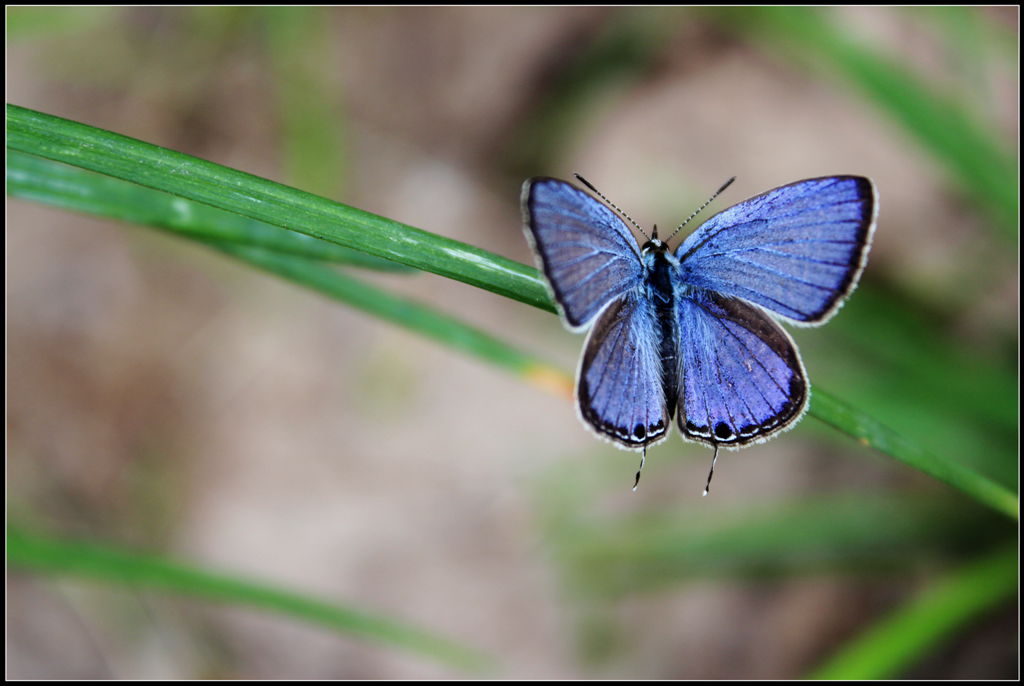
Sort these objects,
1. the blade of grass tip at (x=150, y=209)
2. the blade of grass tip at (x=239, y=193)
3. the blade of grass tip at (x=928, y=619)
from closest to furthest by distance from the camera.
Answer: the blade of grass tip at (x=239, y=193)
the blade of grass tip at (x=150, y=209)
the blade of grass tip at (x=928, y=619)

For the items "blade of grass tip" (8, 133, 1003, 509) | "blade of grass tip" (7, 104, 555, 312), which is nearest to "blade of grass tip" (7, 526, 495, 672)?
"blade of grass tip" (8, 133, 1003, 509)

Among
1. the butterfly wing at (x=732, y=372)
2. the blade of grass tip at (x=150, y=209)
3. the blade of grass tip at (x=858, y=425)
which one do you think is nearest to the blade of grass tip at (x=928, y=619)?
the blade of grass tip at (x=858, y=425)

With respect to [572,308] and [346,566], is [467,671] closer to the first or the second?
[346,566]

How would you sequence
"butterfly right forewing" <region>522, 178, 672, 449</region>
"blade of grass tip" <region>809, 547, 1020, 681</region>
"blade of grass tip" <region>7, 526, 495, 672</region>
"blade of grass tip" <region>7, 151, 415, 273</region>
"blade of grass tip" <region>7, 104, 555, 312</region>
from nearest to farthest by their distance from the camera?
1. "blade of grass tip" <region>7, 104, 555, 312</region>
2. "butterfly right forewing" <region>522, 178, 672, 449</region>
3. "blade of grass tip" <region>7, 151, 415, 273</region>
4. "blade of grass tip" <region>7, 526, 495, 672</region>
5. "blade of grass tip" <region>809, 547, 1020, 681</region>

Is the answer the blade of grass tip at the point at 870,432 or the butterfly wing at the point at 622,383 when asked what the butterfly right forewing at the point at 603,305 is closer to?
the butterfly wing at the point at 622,383

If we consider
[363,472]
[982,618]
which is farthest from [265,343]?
[982,618]

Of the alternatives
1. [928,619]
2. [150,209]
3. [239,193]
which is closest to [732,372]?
[239,193]

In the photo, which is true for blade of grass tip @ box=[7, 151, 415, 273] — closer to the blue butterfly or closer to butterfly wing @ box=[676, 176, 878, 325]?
the blue butterfly

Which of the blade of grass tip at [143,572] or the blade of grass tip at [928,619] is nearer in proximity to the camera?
the blade of grass tip at [143,572]
